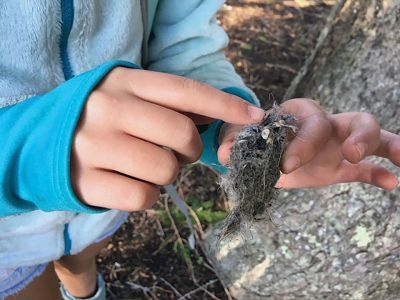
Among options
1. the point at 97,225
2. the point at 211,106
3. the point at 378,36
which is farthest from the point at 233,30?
the point at 211,106

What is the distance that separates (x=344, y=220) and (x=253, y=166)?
1.04 metres

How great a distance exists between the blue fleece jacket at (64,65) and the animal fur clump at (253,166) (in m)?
0.18

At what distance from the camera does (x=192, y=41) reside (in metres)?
1.16

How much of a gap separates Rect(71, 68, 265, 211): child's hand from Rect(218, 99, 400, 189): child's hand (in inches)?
4.3

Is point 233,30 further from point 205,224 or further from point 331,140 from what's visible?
point 331,140

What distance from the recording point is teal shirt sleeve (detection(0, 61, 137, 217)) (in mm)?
695

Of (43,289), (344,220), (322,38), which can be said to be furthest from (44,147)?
(322,38)

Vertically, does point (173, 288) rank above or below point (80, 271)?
below

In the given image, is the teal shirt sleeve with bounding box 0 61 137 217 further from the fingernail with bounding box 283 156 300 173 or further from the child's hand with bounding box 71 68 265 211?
the fingernail with bounding box 283 156 300 173

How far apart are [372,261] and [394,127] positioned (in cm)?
40

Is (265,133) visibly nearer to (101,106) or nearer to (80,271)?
(101,106)

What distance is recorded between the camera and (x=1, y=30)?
2.87ft

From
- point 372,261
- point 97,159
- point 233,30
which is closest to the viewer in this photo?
point 97,159

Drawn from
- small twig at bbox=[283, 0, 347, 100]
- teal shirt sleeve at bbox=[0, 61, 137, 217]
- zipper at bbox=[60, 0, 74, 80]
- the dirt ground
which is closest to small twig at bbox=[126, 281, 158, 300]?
the dirt ground
